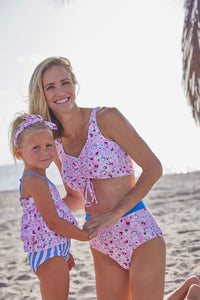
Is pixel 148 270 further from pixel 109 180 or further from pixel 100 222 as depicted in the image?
pixel 109 180

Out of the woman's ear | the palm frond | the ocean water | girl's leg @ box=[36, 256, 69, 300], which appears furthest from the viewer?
the ocean water

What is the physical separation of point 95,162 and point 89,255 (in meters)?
3.30

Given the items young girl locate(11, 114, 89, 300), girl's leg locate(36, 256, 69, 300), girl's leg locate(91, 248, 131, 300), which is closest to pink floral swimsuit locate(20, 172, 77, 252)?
young girl locate(11, 114, 89, 300)

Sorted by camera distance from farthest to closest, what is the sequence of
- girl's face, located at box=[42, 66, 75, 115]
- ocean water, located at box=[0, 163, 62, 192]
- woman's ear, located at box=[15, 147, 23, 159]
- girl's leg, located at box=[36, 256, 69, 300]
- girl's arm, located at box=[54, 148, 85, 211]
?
ocean water, located at box=[0, 163, 62, 192]
girl's arm, located at box=[54, 148, 85, 211]
girl's face, located at box=[42, 66, 75, 115]
woman's ear, located at box=[15, 147, 23, 159]
girl's leg, located at box=[36, 256, 69, 300]

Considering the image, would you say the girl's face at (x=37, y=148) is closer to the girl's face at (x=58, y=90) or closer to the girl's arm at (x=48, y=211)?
the girl's arm at (x=48, y=211)

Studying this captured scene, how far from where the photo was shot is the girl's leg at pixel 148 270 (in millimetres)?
2248

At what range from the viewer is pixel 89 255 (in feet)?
17.7

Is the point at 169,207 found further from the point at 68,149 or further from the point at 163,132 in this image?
the point at 163,132

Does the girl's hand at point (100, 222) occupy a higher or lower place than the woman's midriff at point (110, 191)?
lower

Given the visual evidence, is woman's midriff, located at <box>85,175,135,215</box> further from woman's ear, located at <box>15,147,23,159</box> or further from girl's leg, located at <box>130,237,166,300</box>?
woman's ear, located at <box>15,147,23,159</box>

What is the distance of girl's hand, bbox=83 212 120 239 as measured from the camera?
223cm

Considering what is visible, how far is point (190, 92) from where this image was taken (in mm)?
3961

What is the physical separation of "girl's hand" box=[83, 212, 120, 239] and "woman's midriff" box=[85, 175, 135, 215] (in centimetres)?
17

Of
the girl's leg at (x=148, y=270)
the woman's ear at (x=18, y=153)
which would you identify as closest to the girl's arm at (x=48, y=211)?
the woman's ear at (x=18, y=153)
